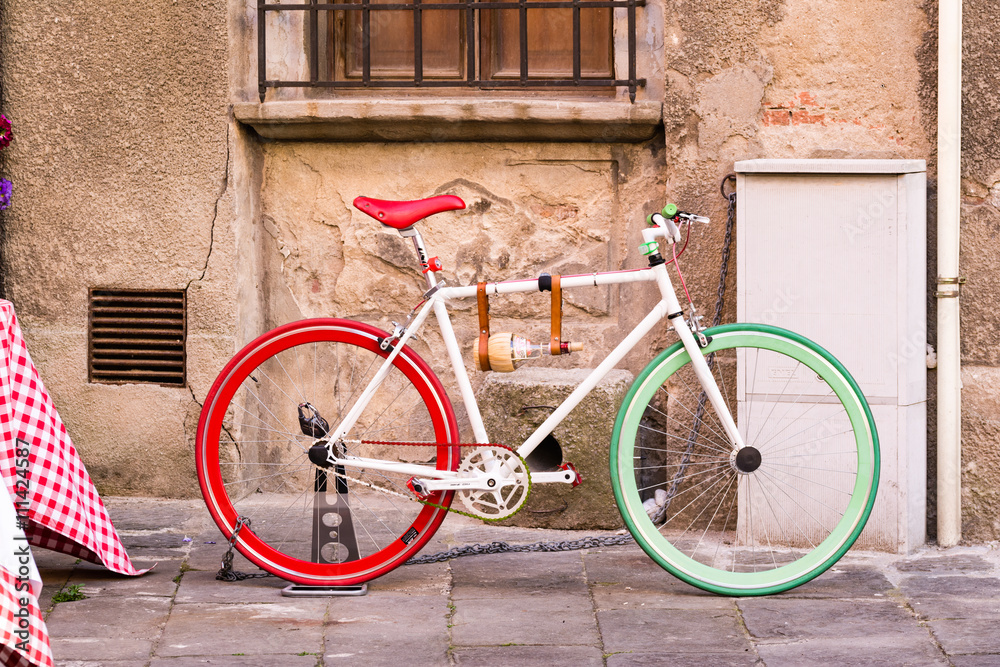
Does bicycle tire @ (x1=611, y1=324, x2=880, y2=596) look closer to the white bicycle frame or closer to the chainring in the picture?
the white bicycle frame

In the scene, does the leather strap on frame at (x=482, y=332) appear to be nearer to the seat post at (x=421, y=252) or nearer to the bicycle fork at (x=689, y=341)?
the seat post at (x=421, y=252)

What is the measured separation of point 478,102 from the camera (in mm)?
4602

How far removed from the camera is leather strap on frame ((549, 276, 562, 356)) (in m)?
3.67

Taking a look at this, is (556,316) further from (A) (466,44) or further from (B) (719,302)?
(A) (466,44)

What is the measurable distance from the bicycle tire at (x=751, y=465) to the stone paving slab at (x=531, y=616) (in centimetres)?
15

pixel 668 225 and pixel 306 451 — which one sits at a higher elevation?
pixel 668 225

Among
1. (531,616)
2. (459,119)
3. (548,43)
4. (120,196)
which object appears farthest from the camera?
(548,43)

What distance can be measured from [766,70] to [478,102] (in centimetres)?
109

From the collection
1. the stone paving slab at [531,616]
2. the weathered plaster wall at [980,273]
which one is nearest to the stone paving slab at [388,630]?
the stone paving slab at [531,616]

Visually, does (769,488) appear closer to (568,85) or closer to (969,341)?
(969,341)

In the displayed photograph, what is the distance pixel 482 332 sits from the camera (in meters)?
3.74

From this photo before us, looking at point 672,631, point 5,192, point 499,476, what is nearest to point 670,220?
point 499,476

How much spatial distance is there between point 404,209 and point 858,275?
156 cm

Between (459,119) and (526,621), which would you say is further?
(459,119)
